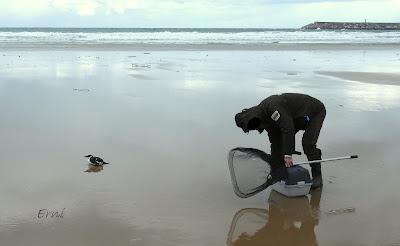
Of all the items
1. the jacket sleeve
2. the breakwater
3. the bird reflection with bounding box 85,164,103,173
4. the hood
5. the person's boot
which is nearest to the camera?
the hood

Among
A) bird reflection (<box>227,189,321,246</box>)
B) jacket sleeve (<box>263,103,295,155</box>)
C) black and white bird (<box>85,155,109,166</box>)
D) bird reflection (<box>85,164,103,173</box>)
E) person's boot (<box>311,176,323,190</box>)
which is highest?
jacket sleeve (<box>263,103,295,155</box>)

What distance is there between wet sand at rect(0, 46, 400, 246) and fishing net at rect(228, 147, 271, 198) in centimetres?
16

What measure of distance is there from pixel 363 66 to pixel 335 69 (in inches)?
→ 78.8

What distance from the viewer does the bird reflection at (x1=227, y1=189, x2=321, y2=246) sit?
466 centimetres

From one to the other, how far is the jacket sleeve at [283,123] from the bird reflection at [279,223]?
611 millimetres

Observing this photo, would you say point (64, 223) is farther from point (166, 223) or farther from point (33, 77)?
point (33, 77)

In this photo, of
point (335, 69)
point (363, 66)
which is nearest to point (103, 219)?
point (335, 69)

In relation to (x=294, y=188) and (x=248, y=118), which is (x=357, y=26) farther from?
(x=248, y=118)

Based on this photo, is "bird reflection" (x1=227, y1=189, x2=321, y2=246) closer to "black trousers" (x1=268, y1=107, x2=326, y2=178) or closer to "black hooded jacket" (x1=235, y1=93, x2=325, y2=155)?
"black trousers" (x1=268, y1=107, x2=326, y2=178)

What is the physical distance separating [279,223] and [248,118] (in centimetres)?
107

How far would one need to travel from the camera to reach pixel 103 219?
4.96 m

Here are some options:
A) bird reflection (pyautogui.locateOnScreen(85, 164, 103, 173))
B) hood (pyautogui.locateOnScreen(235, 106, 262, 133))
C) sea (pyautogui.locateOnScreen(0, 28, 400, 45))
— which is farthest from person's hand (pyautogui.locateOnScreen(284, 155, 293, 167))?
sea (pyautogui.locateOnScreen(0, 28, 400, 45))

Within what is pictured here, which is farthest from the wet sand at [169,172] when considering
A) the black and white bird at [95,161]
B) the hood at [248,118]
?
the hood at [248,118]

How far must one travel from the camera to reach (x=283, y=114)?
17.6 feet
